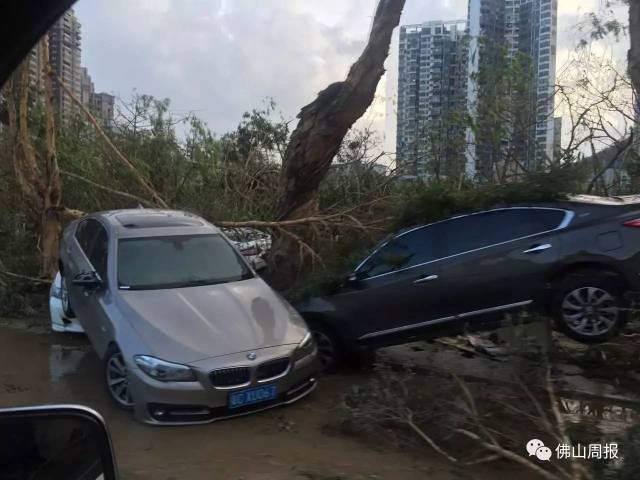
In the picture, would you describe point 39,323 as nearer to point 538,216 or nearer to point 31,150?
point 31,150

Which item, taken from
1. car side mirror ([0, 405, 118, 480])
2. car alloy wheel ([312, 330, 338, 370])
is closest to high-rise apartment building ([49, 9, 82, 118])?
car alloy wheel ([312, 330, 338, 370])

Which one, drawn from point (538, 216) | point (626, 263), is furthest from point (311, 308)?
point (626, 263)

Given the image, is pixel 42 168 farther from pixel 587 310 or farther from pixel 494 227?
pixel 587 310

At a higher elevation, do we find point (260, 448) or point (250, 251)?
point (250, 251)

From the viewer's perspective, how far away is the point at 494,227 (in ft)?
22.2

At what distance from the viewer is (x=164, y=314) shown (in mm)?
5895

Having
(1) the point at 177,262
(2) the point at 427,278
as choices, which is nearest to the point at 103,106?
(1) the point at 177,262

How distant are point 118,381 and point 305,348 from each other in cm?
174

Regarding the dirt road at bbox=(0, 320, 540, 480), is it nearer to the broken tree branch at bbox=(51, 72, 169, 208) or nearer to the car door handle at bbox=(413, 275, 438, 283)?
the car door handle at bbox=(413, 275, 438, 283)

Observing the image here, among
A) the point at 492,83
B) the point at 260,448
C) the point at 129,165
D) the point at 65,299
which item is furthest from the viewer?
the point at 492,83

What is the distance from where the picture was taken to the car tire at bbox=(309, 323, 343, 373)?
7062 mm

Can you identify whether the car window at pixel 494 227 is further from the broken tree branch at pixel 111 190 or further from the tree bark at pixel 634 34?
the broken tree branch at pixel 111 190

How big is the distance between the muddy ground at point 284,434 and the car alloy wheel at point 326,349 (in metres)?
0.16

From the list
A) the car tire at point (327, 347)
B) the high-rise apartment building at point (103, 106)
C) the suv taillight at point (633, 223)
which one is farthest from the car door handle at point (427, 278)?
the high-rise apartment building at point (103, 106)
